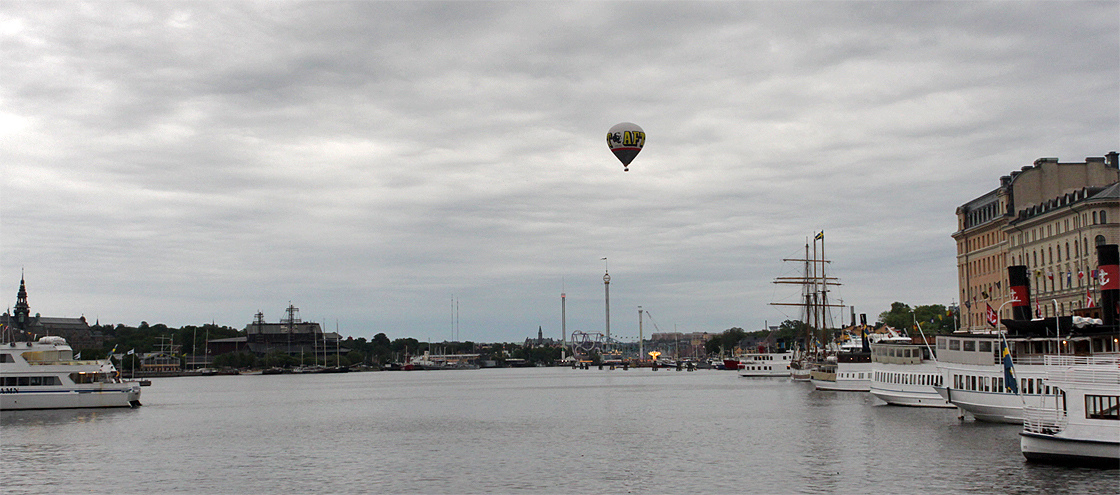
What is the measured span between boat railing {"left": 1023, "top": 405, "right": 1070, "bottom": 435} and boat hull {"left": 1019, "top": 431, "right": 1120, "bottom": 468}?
560mm

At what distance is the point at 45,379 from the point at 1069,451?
86.4 meters

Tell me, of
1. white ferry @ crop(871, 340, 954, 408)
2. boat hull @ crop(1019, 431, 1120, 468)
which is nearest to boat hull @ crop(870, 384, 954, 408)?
white ferry @ crop(871, 340, 954, 408)

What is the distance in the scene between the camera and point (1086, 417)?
45.4 metres

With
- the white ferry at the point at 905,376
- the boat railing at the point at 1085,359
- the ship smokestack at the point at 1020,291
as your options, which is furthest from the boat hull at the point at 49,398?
the boat railing at the point at 1085,359

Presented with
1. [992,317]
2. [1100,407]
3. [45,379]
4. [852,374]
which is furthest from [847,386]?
[45,379]

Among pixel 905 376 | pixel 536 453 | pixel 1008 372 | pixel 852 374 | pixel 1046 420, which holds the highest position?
pixel 1008 372

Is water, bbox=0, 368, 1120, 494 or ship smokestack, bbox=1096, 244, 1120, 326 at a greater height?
ship smokestack, bbox=1096, 244, 1120, 326

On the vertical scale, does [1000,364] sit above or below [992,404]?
above

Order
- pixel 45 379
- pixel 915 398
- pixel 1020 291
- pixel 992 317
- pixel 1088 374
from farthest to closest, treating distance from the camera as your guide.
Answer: pixel 45 379 < pixel 915 398 < pixel 992 317 < pixel 1020 291 < pixel 1088 374

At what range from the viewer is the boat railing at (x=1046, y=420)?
46.4m

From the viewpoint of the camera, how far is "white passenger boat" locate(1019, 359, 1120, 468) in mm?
44750

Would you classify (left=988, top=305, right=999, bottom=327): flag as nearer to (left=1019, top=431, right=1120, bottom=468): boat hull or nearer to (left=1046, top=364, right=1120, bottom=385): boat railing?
(left=1019, top=431, right=1120, bottom=468): boat hull

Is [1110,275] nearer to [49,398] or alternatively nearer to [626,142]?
[626,142]

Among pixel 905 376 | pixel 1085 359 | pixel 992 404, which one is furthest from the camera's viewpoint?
pixel 905 376
